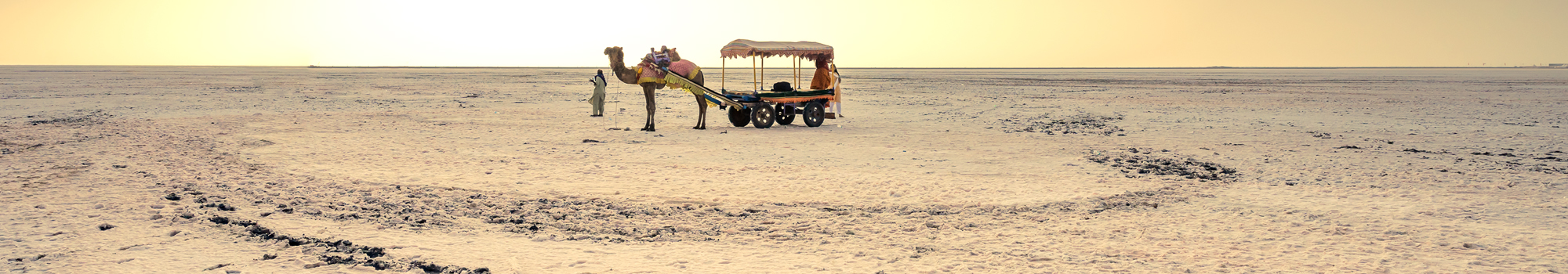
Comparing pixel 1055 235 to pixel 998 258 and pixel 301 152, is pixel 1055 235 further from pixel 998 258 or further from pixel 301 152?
pixel 301 152

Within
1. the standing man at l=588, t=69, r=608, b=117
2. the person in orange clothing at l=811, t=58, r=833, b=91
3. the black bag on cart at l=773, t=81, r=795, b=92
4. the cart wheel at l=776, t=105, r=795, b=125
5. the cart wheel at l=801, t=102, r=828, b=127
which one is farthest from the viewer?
the standing man at l=588, t=69, r=608, b=117

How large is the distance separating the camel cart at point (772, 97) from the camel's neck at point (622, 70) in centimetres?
55

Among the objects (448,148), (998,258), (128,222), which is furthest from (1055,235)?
(448,148)

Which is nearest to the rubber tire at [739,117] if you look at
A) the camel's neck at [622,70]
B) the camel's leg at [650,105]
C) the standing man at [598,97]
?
the camel's leg at [650,105]

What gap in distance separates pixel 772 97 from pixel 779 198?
813cm

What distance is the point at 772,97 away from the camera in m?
15.9

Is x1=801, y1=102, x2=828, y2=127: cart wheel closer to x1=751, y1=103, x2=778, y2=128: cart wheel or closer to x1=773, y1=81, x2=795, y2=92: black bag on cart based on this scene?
x1=773, y1=81, x2=795, y2=92: black bag on cart

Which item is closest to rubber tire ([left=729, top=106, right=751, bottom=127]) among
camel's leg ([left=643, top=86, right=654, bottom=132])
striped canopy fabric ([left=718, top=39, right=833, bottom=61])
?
striped canopy fabric ([left=718, top=39, right=833, bottom=61])

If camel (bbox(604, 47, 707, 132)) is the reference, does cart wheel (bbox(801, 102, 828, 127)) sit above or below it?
below

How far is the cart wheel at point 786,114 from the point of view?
1633 centimetres

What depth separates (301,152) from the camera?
36.2 feet

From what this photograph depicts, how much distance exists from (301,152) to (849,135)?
729 cm

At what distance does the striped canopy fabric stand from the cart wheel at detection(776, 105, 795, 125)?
95 cm

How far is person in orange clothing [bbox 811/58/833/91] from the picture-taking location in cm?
1659
